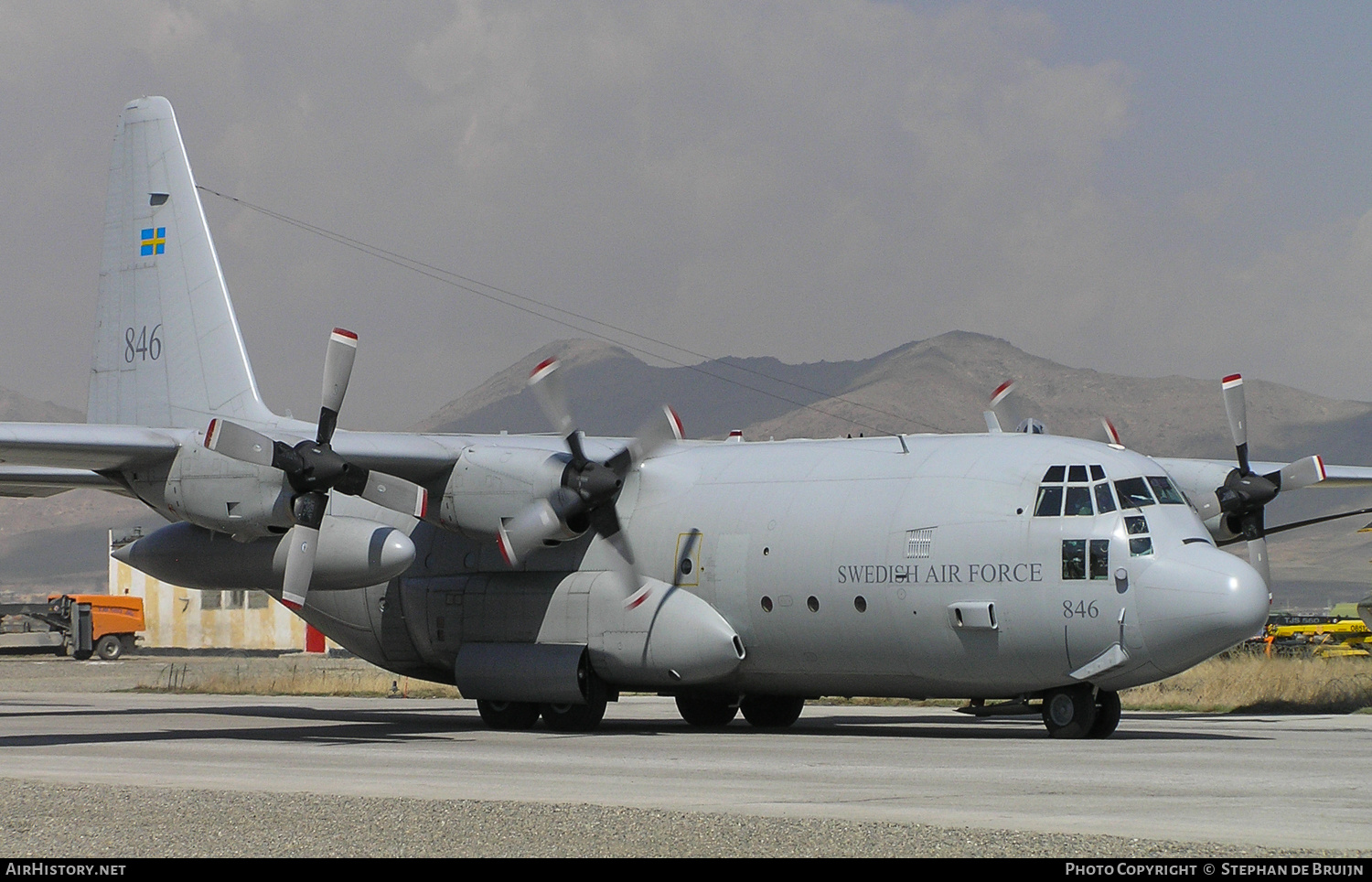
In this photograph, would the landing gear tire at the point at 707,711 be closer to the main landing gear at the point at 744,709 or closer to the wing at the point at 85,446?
the main landing gear at the point at 744,709

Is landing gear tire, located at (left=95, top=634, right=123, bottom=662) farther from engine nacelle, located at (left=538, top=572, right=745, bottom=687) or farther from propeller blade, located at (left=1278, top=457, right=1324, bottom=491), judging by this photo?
propeller blade, located at (left=1278, top=457, right=1324, bottom=491)

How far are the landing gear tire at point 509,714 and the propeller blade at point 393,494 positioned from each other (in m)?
4.11

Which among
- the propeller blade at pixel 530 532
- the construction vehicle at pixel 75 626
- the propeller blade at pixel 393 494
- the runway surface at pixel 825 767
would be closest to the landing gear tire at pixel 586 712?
the runway surface at pixel 825 767

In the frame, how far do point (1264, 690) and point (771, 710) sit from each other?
11334mm

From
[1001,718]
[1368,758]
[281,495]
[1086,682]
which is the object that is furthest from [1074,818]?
[1001,718]

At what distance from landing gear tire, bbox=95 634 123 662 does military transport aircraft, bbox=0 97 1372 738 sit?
39.0 m

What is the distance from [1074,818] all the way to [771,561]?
1076 cm

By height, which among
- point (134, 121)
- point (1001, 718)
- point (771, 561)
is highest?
point (134, 121)

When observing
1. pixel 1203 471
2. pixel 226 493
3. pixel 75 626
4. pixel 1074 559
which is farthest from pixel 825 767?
pixel 75 626

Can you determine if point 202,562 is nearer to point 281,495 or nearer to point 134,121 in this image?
point 281,495

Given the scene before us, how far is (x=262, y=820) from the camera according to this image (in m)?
11.8

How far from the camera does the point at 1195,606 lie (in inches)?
741

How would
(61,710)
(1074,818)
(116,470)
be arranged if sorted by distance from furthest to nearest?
(61,710) < (116,470) < (1074,818)

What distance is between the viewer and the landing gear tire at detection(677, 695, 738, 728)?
2492cm
